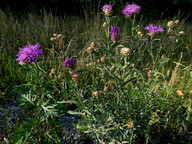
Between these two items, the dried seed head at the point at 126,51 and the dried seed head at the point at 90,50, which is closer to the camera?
the dried seed head at the point at 126,51

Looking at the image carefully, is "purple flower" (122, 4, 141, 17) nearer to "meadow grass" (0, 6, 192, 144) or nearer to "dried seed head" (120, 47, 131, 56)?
"meadow grass" (0, 6, 192, 144)

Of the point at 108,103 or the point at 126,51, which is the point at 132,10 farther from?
the point at 108,103

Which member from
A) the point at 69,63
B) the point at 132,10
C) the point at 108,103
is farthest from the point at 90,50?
the point at 132,10

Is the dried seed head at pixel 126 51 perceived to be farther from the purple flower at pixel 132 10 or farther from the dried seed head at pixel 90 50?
the purple flower at pixel 132 10

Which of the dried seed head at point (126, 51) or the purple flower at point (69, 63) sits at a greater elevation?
the dried seed head at point (126, 51)

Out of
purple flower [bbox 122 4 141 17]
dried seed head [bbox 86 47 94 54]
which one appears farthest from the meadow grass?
purple flower [bbox 122 4 141 17]

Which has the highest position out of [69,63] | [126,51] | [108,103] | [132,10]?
[132,10]

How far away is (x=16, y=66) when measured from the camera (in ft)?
7.71

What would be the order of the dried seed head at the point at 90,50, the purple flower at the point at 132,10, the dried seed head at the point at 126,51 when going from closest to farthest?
the dried seed head at the point at 126,51 < the dried seed head at the point at 90,50 < the purple flower at the point at 132,10

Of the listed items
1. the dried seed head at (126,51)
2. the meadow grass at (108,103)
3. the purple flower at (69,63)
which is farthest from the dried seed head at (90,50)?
the dried seed head at (126,51)

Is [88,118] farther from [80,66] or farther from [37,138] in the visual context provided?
[80,66]

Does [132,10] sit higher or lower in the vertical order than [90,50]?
higher

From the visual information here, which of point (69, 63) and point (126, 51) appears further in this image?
point (69, 63)

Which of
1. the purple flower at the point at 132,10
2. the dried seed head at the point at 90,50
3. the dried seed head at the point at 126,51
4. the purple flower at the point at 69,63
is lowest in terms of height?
the purple flower at the point at 69,63
